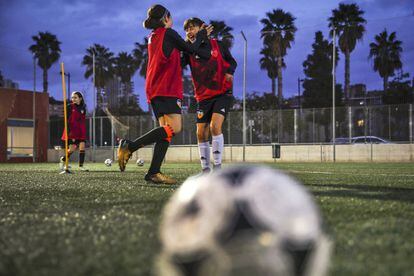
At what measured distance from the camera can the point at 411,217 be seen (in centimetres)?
318

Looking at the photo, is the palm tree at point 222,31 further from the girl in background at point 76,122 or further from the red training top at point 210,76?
the red training top at point 210,76

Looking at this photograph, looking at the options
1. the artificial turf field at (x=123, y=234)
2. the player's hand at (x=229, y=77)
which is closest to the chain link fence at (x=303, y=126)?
the player's hand at (x=229, y=77)

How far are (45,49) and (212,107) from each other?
160 feet

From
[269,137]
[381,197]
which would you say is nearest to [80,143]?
[381,197]

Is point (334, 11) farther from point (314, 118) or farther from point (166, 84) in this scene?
point (166, 84)

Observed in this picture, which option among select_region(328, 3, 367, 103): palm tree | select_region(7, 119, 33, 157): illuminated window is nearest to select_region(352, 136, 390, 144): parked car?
select_region(328, 3, 367, 103): palm tree

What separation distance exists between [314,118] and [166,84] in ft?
73.8

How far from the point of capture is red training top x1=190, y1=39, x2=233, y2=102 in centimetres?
707

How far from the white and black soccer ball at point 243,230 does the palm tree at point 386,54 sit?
4995 cm

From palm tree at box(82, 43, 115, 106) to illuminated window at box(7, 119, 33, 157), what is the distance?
68.0 ft

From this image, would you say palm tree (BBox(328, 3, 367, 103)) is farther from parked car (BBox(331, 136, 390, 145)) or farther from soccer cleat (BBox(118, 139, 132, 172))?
soccer cleat (BBox(118, 139, 132, 172))

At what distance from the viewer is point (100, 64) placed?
54.0 meters

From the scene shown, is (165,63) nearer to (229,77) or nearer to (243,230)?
(229,77)

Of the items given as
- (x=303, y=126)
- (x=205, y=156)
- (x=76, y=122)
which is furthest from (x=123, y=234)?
(x=303, y=126)
